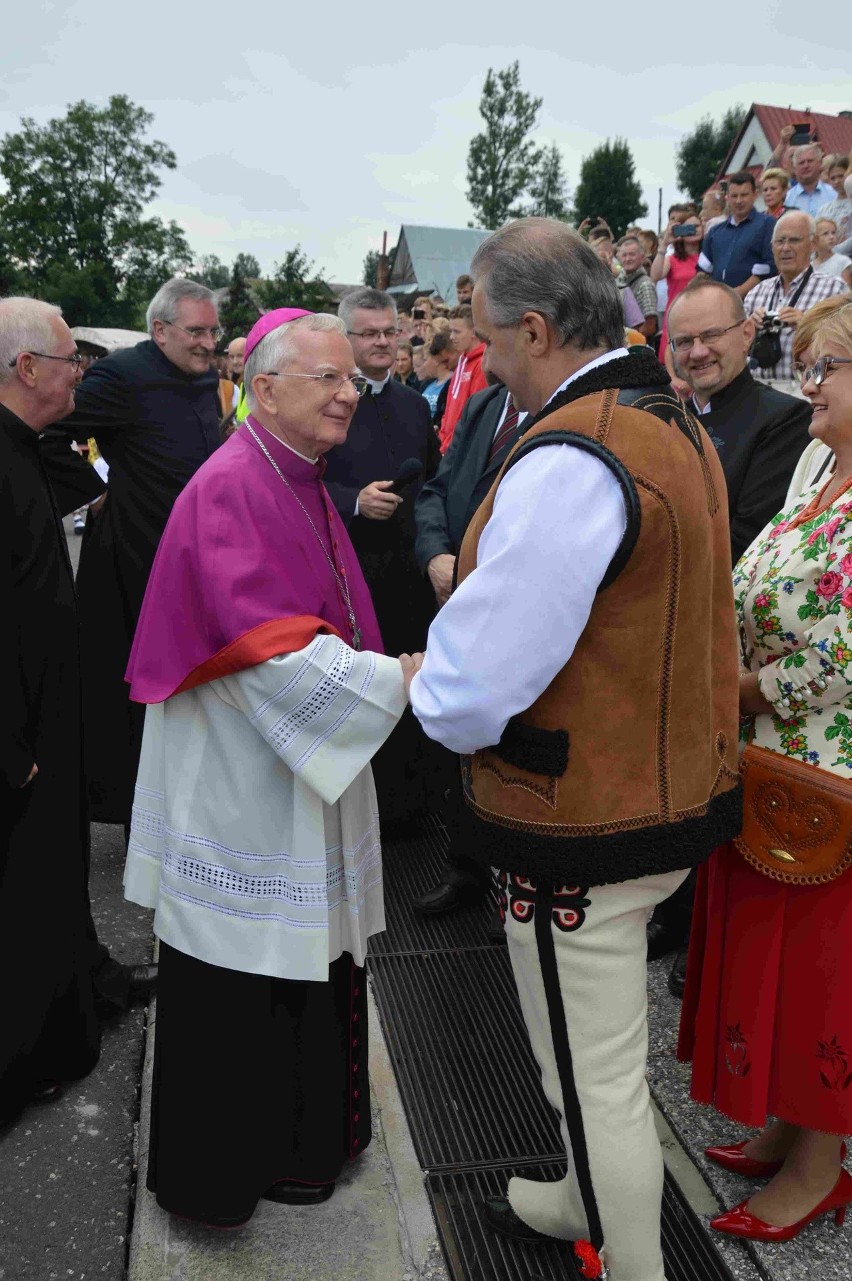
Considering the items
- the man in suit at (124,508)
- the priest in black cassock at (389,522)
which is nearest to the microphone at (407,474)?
the priest in black cassock at (389,522)

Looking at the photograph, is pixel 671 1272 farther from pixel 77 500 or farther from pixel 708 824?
pixel 77 500

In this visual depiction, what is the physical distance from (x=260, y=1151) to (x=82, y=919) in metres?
0.91

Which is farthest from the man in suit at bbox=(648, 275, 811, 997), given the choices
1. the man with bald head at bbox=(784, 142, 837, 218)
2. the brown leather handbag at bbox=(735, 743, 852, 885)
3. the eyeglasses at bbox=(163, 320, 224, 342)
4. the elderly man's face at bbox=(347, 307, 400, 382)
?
the man with bald head at bbox=(784, 142, 837, 218)

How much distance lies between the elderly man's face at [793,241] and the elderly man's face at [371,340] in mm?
2754

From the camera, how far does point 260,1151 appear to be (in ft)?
7.62

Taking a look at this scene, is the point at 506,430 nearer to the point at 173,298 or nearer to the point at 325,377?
the point at 325,377

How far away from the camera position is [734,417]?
3512mm

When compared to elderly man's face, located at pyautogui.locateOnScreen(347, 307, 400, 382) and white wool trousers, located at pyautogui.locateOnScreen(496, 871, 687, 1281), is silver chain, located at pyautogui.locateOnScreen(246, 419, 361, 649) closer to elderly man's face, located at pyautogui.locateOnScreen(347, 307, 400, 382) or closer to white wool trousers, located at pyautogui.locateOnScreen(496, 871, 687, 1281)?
white wool trousers, located at pyautogui.locateOnScreen(496, 871, 687, 1281)

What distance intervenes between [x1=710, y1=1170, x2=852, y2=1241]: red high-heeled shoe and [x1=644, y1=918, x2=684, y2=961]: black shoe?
120 centimetres

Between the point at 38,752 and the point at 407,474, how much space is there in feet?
7.14

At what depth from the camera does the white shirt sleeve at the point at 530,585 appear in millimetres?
1638

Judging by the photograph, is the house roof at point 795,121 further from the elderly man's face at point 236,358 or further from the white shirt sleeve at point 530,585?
the white shirt sleeve at point 530,585

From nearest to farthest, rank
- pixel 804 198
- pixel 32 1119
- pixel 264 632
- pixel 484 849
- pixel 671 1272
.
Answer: pixel 484 849
pixel 264 632
pixel 671 1272
pixel 32 1119
pixel 804 198

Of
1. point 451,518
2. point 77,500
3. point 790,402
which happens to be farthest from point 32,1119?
point 790,402
